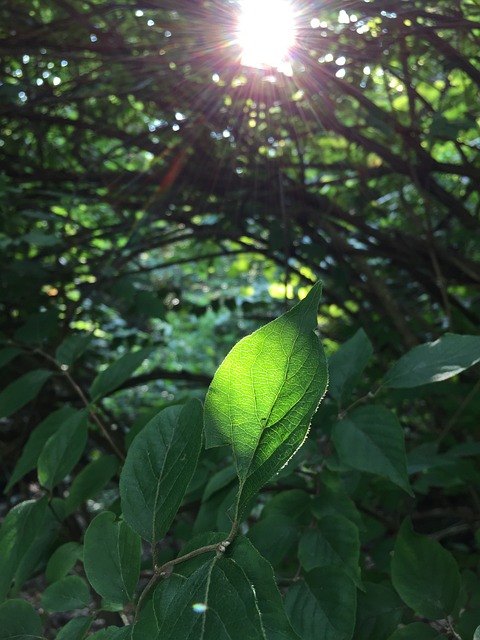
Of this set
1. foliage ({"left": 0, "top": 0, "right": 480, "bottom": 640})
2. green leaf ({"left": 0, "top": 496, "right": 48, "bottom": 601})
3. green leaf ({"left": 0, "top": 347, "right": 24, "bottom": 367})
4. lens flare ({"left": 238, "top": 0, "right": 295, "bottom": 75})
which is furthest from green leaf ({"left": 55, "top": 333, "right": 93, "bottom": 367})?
lens flare ({"left": 238, "top": 0, "right": 295, "bottom": 75})

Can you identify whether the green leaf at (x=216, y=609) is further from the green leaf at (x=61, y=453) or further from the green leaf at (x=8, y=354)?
the green leaf at (x=8, y=354)

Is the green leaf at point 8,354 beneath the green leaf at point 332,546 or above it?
above

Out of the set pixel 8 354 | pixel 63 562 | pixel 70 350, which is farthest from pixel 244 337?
pixel 8 354

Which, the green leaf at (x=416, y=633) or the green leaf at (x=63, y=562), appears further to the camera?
the green leaf at (x=63, y=562)

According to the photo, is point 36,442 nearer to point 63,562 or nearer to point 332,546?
point 63,562

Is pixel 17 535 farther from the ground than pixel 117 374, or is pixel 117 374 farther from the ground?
pixel 117 374

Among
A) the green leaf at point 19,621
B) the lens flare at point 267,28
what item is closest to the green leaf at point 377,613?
the green leaf at point 19,621

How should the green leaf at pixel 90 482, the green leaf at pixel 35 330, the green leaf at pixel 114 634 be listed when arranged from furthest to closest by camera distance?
1. the green leaf at pixel 35 330
2. the green leaf at pixel 90 482
3. the green leaf at pixel 114 634
